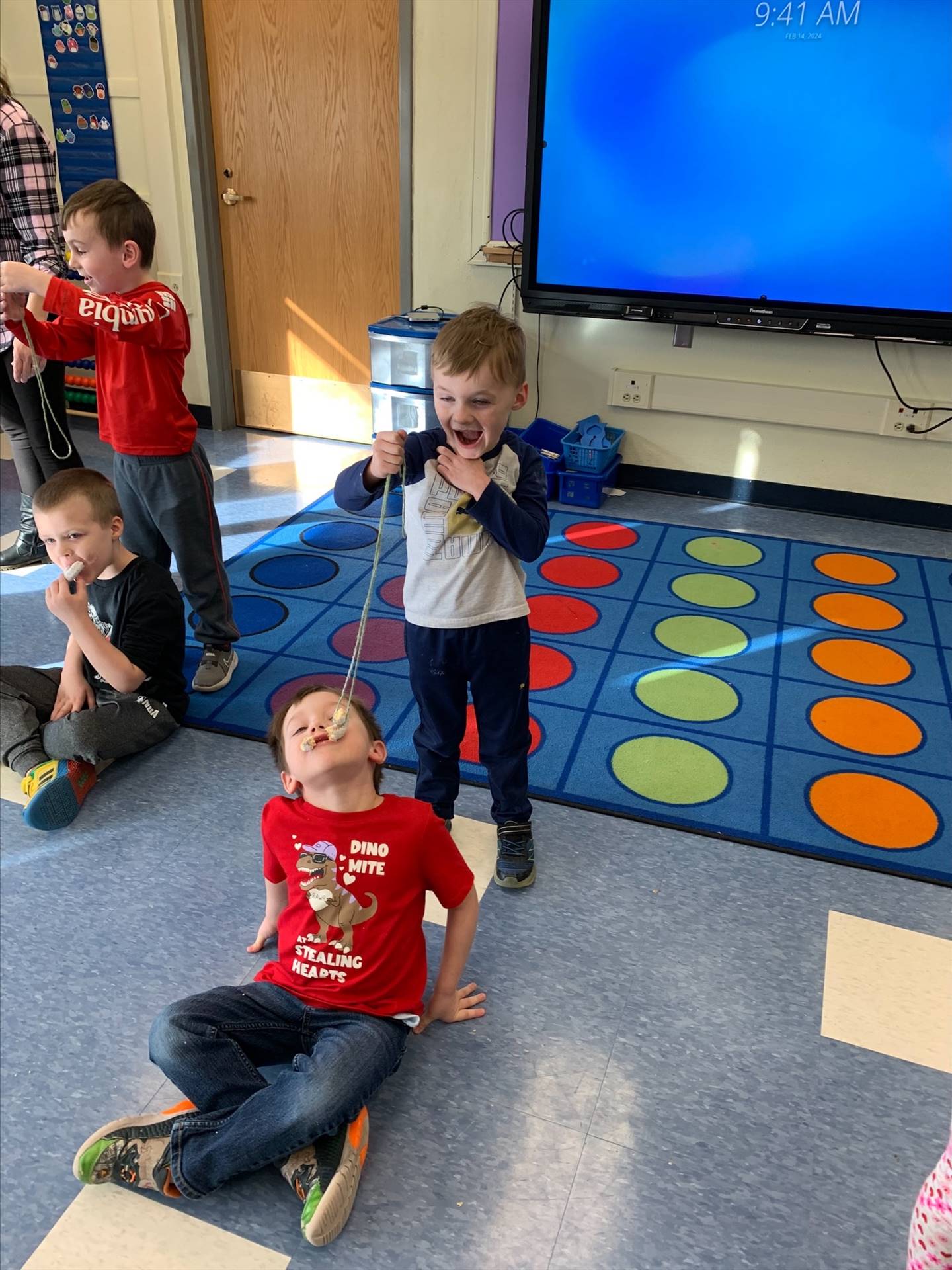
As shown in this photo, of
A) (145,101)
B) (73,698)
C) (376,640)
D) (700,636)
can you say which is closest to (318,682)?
(376,640)

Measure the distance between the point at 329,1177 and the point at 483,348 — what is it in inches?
41.7

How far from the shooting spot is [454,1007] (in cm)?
139

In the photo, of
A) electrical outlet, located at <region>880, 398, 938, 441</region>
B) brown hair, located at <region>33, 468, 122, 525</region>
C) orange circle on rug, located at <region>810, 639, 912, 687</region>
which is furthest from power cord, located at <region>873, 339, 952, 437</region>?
brown hair, located at <region>33, 468, 122, 525</region>

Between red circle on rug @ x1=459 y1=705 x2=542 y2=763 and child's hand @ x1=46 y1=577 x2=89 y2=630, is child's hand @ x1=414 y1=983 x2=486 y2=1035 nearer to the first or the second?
red circle on rug @ x1=459 y1=705 x2=542 y2=763

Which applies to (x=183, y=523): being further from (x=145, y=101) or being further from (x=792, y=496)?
(x=145, y=101)

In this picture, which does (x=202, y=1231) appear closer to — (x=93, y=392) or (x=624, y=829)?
(x=624, y=829)

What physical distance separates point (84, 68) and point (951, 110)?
304 cm

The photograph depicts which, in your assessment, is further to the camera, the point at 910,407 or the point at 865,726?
the point at 910,407

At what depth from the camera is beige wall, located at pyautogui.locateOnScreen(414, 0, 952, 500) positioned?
3.10m

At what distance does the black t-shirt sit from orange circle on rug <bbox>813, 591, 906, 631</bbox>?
1.71 m

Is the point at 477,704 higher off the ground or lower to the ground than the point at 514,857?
higher

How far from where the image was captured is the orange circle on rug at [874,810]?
1790mm

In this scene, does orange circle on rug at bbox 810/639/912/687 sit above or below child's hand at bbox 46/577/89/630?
below

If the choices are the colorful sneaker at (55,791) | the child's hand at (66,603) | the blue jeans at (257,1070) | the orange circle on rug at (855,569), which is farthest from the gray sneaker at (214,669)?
the orange circle on rug at (855,569)
